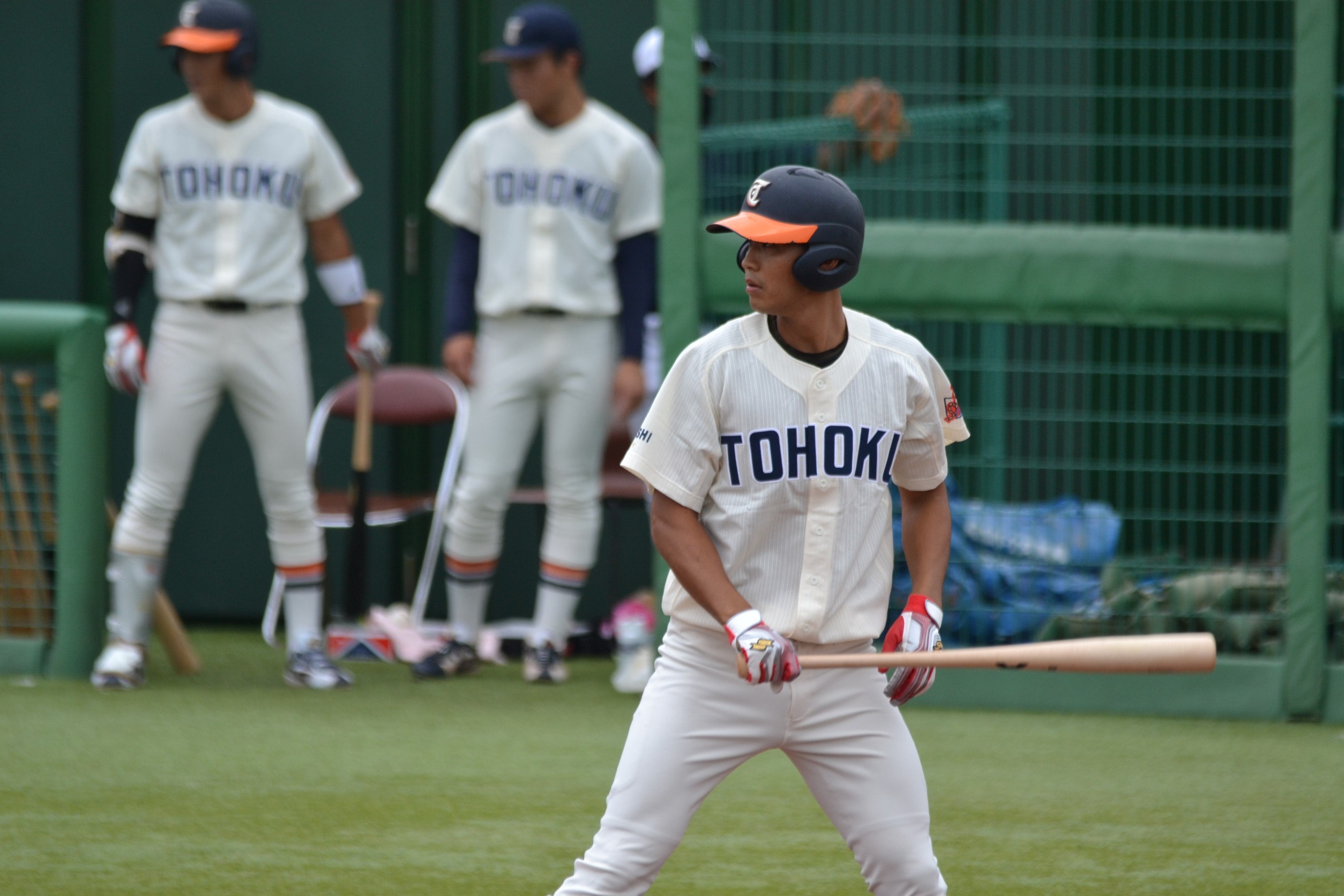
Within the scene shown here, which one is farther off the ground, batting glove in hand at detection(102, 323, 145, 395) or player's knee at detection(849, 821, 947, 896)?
batting glove in hand at detection(102, 323, 145, 395)

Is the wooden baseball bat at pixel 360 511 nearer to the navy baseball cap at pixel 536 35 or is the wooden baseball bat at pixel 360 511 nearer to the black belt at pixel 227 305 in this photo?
the black belt at pixel 227 305

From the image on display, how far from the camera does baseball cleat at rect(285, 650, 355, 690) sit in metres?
6.37

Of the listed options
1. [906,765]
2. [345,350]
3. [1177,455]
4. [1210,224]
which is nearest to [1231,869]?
[906,765]

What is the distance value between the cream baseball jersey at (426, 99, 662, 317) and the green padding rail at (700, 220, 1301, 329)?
652mm

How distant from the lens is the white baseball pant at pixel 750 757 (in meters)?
2.99

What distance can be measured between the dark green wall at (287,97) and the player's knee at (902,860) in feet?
16.4

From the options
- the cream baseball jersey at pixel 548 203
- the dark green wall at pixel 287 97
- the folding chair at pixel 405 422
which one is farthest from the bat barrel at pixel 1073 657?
the dark green wall at pixel 287 97

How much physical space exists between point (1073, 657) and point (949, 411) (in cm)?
55

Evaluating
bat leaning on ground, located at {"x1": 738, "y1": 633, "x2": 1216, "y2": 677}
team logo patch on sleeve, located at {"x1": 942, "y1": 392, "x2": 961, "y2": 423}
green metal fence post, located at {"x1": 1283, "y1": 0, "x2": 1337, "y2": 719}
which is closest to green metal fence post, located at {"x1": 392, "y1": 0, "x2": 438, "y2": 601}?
green metal fence post, located at {"x1": 1283, "y1": 0, "x2": 1337, "y2": 719}

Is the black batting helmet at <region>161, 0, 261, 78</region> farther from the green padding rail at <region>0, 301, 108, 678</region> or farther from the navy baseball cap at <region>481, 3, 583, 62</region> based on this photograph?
the green padding rail at <region>0, 301, 108, 678</region>

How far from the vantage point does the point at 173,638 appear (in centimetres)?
665

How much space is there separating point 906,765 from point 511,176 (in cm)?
378

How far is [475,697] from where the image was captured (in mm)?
6211

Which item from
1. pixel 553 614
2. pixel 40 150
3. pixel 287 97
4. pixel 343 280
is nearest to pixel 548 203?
pixel 343 280
